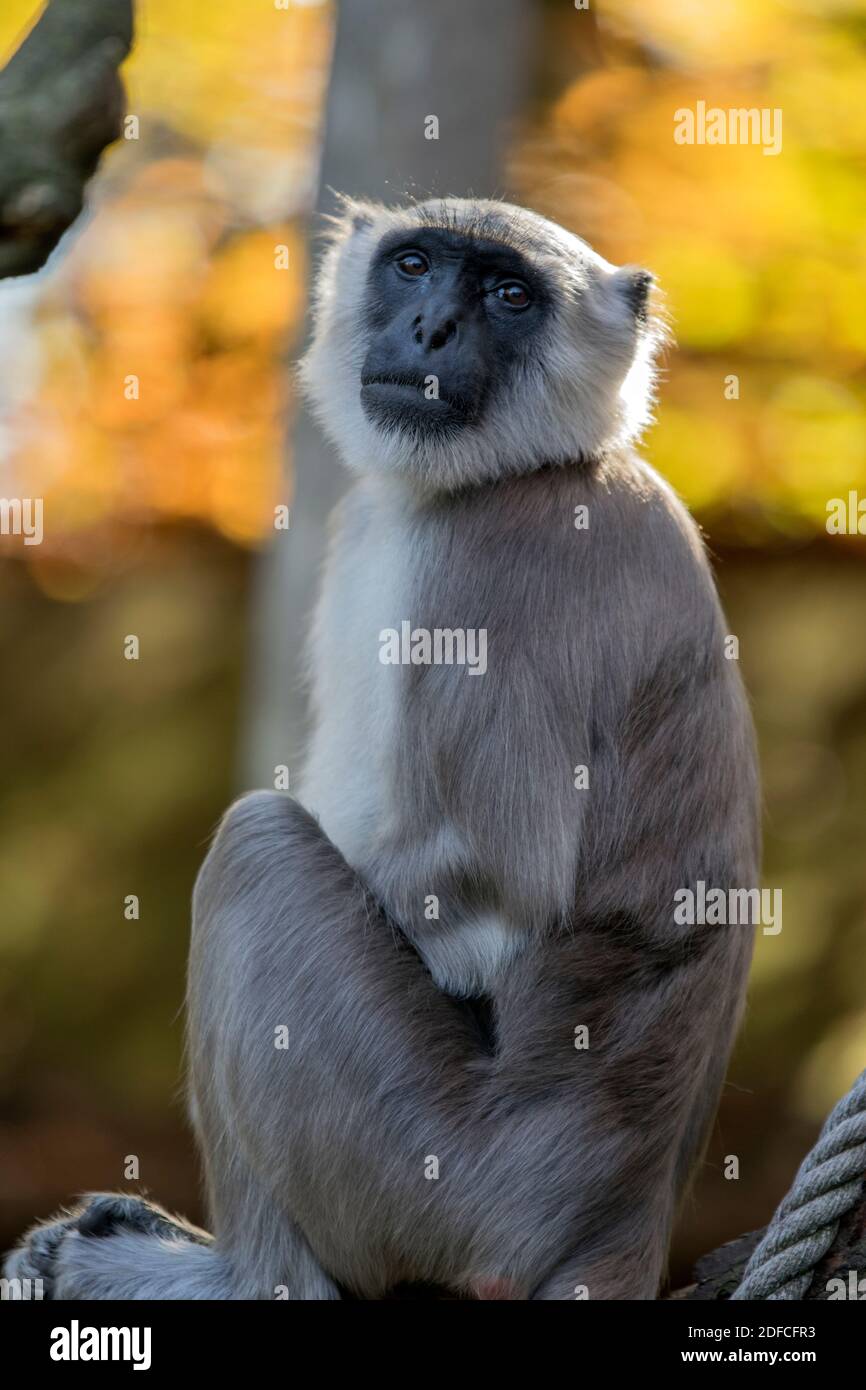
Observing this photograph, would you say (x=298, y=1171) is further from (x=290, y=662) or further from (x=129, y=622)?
(x=129, y=622)

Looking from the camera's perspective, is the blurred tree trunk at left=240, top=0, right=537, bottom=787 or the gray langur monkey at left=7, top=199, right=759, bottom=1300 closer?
the gray langur monkey at left=7, top=199, right=759, bottom=1300

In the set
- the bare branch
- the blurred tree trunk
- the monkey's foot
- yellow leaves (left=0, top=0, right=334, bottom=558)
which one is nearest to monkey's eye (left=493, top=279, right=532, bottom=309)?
the bare branch

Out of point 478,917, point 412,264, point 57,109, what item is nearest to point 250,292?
point 412,264

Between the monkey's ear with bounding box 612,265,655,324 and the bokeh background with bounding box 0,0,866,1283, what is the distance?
4.45m

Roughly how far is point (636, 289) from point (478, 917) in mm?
2642

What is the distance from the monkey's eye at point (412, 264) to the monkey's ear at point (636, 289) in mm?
771

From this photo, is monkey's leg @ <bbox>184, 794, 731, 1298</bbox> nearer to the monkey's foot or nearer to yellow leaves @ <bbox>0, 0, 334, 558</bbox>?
the monkey's foot

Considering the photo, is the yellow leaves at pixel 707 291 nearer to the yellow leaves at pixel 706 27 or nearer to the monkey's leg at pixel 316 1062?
the yellow leaves at pixel 706 27

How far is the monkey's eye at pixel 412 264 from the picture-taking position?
6008mm

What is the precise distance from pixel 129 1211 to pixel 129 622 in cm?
733

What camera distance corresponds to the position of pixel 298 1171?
484cm

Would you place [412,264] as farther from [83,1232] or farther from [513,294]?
[83,1232]

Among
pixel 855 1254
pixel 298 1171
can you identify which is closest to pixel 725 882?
pixel 855 1254

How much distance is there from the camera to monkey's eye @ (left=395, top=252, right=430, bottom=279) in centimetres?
601
